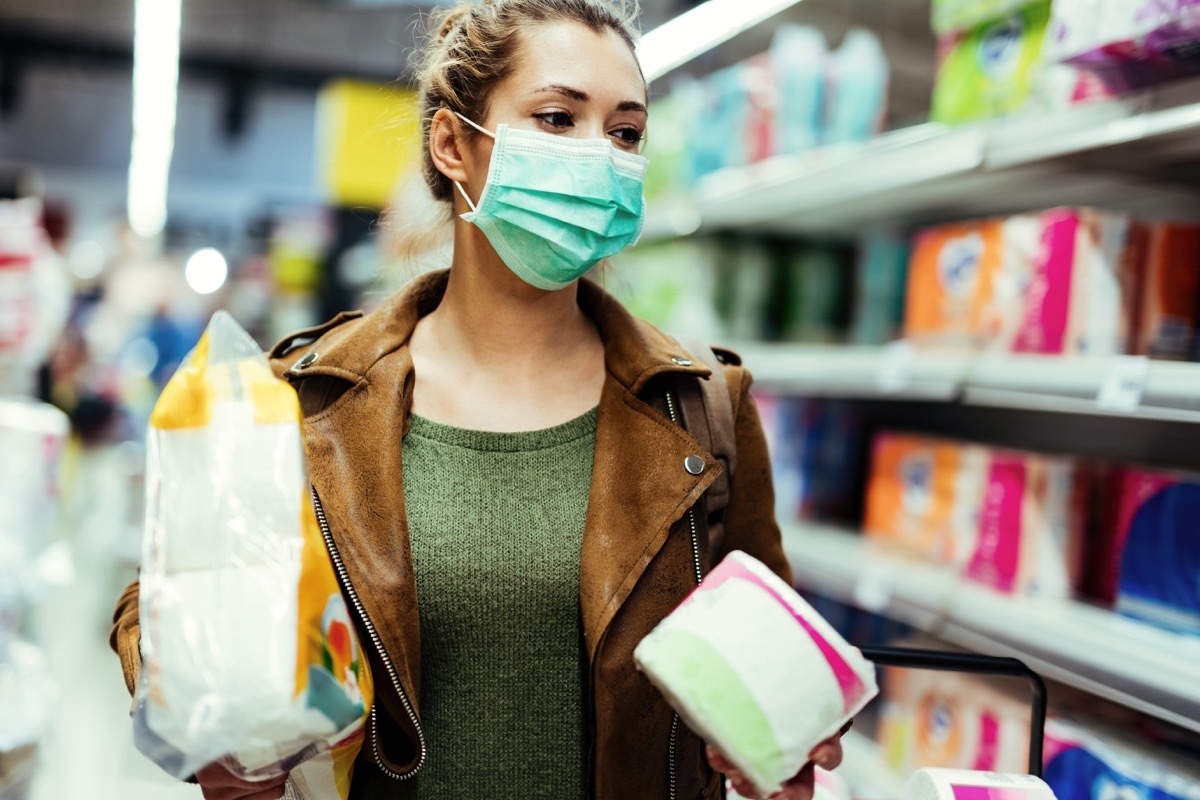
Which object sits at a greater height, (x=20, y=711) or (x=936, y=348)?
(x=936, y=348)

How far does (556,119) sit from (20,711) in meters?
2.47

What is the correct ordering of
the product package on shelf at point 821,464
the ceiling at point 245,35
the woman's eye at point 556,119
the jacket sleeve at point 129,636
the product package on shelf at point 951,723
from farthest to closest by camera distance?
the ceiling at point 245,35 < the product package on shelf at point 821,464 < the product package on shelf at point 951,723 < the woman's eye at point 556,119 < the jacket sleeve at point 129,636

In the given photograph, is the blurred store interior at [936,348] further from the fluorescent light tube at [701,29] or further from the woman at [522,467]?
the woman at [522,467]

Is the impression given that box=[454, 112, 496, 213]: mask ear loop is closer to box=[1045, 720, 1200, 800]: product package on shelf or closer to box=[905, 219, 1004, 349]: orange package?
box=[905, 219, 1004, 349]: orange package

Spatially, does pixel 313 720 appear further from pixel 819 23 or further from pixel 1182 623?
pixel 819 23

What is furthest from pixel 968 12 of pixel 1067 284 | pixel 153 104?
Answer: pixel 153 104

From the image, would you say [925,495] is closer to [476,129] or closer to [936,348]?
[936,348]

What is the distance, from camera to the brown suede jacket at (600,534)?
53.4 inches

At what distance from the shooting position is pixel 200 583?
1.04 m

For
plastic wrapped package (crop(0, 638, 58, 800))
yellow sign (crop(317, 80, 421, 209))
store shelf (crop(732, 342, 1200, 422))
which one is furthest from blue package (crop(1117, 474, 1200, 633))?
yellow sign (crop(317, 80, 421, 209))

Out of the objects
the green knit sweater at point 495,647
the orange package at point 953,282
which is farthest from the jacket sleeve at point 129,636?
the orange package at point 953,282

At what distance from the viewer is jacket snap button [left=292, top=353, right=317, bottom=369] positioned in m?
1.50

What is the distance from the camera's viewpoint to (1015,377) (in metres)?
2.01

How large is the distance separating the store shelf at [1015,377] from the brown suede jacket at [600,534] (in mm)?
647
